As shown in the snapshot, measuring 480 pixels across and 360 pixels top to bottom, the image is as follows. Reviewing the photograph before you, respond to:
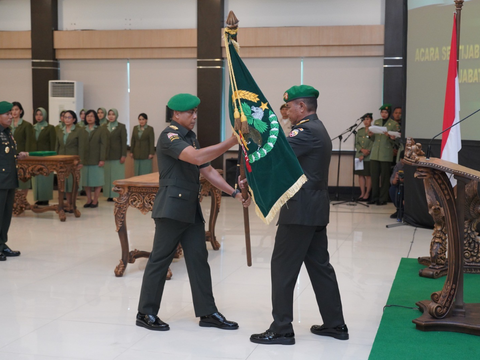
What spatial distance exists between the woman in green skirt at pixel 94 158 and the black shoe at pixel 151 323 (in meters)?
5.95

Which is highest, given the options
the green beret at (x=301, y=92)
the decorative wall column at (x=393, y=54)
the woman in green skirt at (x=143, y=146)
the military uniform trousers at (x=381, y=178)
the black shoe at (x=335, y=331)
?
the decorative wall column at (x=393, y=54)

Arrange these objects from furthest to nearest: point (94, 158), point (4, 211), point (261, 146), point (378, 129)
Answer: point (94, 158), point (378, 129), point (4, 211), point (261, 146)

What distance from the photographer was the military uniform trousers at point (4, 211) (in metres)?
5.79

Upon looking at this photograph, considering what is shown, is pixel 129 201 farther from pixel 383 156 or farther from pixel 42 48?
pixel 42 48

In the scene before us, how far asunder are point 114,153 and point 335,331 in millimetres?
7007

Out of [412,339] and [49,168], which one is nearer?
[412,339]

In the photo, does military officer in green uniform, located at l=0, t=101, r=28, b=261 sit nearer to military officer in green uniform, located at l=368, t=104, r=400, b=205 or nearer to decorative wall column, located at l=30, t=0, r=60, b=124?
military officer in green uniform, located at l=368, t=104, r=400, b=205

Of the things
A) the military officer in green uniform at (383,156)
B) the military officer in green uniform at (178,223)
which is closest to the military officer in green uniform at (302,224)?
the military officer in green uniform at (178,223)

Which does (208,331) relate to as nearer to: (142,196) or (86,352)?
(86,352)

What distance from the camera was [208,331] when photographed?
3738 millimetres

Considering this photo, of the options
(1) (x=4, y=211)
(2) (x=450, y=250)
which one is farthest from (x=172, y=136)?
(1) (x=4, y=211)

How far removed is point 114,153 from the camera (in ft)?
32.7

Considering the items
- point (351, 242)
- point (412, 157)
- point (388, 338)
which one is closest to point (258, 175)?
point (412, 157)

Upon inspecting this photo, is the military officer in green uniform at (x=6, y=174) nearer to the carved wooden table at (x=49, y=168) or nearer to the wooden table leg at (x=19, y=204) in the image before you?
the carved wooden table at (x=49, y=168)
